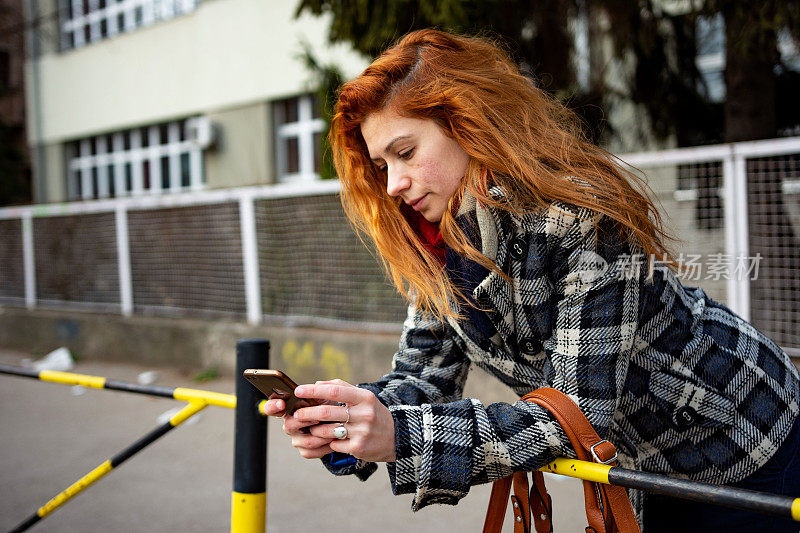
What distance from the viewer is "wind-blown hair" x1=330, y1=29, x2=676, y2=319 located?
1.21m

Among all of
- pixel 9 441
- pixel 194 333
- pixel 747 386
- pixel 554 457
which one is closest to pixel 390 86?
pixel 554 457

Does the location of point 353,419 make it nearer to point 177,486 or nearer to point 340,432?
point 340,432

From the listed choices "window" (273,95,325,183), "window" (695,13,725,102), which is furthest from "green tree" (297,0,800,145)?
"window" (273,95,325,183)

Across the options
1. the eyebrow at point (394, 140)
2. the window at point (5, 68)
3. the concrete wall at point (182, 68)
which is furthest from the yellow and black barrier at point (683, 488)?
the window at point (5, 68)

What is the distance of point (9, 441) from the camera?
447cm

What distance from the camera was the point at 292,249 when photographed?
5.47m

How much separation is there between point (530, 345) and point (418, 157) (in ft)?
1.39

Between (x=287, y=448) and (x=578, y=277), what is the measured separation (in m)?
3.27

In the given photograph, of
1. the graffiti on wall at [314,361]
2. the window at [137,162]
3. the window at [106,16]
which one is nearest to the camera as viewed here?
the graffiti on wall at [314,361]

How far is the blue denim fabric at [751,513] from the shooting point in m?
1.36

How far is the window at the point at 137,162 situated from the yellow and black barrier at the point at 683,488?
10.7m

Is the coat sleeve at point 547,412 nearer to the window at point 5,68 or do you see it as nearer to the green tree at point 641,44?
the green tree at point 641,44

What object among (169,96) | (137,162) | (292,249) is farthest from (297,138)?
(292,249)

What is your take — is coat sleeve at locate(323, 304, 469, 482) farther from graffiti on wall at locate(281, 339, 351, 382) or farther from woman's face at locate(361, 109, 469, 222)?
graffiti on wall at locate(281, 339, 351, 382)
